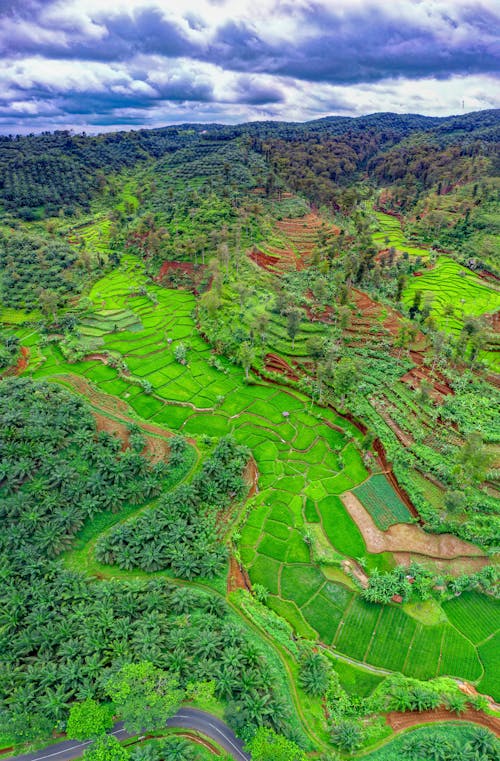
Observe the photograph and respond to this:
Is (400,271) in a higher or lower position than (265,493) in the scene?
higher

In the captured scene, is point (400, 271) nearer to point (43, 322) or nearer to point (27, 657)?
point (43, 322)

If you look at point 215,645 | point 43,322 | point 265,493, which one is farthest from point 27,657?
point 43,322

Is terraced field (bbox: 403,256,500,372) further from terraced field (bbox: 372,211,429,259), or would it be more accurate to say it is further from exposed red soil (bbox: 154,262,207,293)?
exposed red soil (bbox: 154,262,207,293)

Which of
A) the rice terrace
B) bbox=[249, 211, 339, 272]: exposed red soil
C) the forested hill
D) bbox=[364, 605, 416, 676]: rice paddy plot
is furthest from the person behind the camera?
the forested hill

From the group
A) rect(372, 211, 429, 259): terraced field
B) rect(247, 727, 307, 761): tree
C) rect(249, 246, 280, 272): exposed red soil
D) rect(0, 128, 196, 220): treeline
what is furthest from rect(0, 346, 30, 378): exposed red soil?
rect(372, 211, 429, 259): terraced field

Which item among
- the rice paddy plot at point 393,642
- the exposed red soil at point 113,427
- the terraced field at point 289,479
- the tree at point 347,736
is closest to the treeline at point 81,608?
the exposed red soil at point 113,427

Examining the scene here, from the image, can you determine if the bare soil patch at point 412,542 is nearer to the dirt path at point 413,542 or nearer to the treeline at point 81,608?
the dirt path at point 413,542
